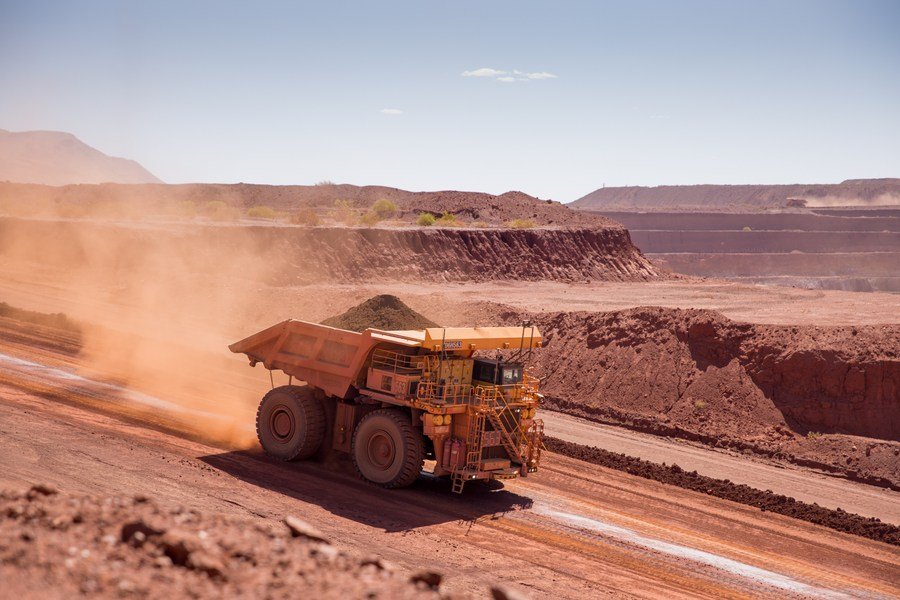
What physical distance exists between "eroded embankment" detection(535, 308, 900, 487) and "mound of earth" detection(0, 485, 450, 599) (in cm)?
1513

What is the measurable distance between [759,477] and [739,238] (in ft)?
245

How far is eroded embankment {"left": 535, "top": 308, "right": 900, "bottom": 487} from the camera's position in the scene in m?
20.7

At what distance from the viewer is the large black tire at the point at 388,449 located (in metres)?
13.9

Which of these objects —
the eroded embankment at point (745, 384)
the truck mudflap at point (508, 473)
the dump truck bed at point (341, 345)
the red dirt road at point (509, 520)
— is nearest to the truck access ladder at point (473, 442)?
the truck mudflap at point (508, 473)

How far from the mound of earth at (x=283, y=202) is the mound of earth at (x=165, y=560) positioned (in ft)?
157

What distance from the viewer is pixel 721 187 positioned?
591 feet

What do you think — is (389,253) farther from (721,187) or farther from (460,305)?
(721,187)

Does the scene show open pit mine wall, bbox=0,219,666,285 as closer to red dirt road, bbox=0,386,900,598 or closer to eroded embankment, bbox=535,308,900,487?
eroded embankment, bbox=535,308,900,487

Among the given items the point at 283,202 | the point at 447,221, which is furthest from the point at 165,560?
the point at 283,202

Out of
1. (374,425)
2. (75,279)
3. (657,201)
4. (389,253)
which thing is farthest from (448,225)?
(657,201)

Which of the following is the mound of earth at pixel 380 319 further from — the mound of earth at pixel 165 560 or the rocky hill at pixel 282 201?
the rocky hill at pixel 282 201

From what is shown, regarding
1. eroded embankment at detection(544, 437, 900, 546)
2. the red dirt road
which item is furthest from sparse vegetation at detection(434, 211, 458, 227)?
the red dirt road

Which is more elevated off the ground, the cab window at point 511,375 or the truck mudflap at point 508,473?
the cab window at point 511,375

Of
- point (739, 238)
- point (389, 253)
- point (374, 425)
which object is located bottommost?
point (374, 425)
